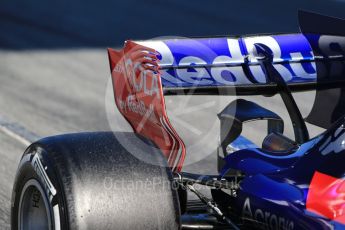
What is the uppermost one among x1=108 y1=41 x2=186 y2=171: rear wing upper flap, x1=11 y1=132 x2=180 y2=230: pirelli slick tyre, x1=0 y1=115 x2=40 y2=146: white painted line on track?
x1=108 y1=41 x2=186 y2=171: rear wing upper flap

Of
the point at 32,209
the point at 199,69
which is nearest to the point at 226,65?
the point at 199,69

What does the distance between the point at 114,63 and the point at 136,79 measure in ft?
1.01

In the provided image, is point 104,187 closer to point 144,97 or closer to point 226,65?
point 144,97

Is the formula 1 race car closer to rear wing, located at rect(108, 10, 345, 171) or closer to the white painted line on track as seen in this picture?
rear wing, located at rect(108, 10, 345, 171)

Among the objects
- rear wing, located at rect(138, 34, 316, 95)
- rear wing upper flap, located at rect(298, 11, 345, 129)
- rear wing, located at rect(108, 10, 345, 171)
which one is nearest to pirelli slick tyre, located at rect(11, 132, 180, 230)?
rear wing, located at rect(108, 10, 345, 171)

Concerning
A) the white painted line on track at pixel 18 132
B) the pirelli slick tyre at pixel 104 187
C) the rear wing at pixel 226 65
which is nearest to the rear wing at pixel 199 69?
the rear wing at pixel 226 65

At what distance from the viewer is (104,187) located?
3332 millimetres

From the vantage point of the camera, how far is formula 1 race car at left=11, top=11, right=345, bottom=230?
328cm

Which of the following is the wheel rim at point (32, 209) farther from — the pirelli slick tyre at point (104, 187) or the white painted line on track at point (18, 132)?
the white painted line on track at point (18, 132)

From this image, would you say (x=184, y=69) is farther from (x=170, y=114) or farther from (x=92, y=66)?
(x=92, y=66)

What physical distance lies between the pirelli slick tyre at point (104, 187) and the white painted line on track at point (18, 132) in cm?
365

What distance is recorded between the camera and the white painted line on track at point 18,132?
23.6 ft

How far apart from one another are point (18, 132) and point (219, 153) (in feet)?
11.2

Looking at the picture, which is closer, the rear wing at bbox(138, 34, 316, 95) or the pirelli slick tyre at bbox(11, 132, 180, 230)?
the pirelli slick tyre at bbox(11, 132, 180, 230)
